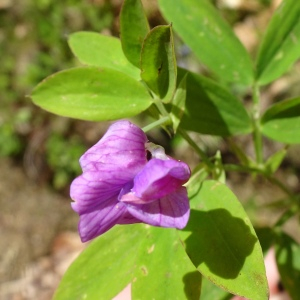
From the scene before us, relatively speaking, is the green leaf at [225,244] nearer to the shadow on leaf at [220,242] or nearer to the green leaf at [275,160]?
the shadow on leaf at [220,242]

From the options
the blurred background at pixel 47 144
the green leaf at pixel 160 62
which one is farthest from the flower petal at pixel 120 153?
the blurred background at pixel 47 144

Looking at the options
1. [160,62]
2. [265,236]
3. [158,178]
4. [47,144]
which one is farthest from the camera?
[47,144]

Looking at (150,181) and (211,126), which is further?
(211,126)

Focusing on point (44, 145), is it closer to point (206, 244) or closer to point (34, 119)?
point (34, 119)

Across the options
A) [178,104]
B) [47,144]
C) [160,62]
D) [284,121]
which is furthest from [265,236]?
[47,144]

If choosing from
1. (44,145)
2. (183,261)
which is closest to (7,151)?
(44,145)

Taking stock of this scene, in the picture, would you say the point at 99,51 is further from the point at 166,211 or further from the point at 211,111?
the point at 166,211
